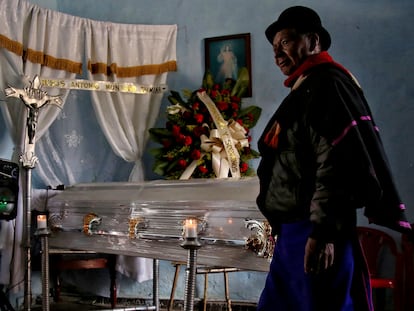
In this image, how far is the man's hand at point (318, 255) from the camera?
1283 mm

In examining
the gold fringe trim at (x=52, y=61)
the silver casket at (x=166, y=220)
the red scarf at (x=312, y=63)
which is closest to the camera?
the red scarf at (x=312, y=63)

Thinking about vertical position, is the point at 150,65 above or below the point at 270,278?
above

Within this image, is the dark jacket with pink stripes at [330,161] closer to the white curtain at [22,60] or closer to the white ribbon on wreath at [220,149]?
the white ribbon on wreath at [220,149]

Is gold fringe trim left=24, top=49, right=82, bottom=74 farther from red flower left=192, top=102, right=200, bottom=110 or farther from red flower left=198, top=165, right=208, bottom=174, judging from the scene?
red flower left=198, top=165, right=208, bottom=174

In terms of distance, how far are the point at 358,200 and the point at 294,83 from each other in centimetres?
36

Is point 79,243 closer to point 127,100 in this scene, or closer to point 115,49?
point 127,100

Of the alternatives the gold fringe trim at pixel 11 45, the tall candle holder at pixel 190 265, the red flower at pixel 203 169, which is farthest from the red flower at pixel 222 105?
the tall candle holder at pixel 190 265

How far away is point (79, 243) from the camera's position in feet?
9.82

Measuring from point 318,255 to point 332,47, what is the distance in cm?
240

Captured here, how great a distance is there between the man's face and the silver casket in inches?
28.0

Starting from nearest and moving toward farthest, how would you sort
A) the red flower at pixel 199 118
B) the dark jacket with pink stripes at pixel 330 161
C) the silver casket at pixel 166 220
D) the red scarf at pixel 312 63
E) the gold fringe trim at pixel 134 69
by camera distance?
the dark jacket with pink stripes at pixel 330 161 → the red scarf at pixel 312 63 → the silver casket at pixel 166 220 → the red flower at pixel 199 118 → the gold fringe trim at pixel 134 69

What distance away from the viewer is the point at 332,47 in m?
3.47

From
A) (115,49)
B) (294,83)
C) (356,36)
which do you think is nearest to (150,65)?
(115,49)

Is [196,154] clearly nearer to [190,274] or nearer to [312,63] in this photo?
[190,274]
